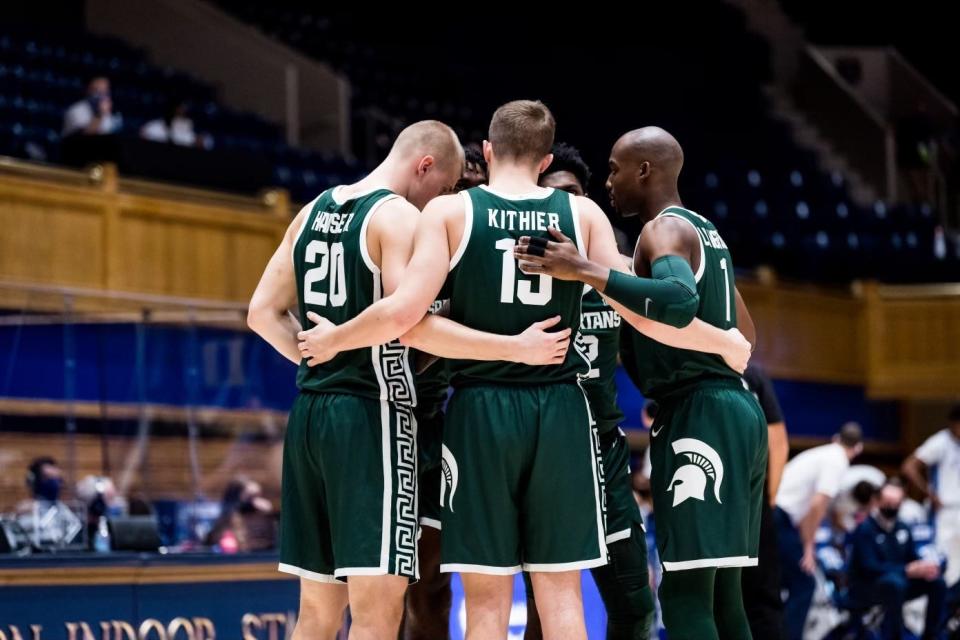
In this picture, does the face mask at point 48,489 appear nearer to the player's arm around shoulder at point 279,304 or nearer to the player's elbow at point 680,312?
the player's arm around shoulder at point 279,304

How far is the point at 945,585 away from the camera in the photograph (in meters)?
9.81

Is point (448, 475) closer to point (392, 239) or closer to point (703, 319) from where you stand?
point (392, 239)

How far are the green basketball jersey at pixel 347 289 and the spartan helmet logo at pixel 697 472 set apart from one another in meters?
0.83

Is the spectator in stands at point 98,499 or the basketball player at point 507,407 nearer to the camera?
the basketball player at point 507,407

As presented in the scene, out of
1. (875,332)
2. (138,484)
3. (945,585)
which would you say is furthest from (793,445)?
(138,484)

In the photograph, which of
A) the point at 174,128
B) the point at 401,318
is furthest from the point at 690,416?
the point at 174,128

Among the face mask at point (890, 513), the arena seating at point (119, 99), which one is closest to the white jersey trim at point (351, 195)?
the face mask at point (890, 513)

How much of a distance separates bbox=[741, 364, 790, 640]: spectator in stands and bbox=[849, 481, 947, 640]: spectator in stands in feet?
12.0

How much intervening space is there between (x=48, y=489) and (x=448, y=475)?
10.6 feet

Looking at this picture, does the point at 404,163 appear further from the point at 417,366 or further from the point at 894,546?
the point at 894,546

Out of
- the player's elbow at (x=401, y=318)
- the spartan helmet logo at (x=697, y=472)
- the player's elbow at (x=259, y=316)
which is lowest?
the spartan helmet logo at (x=697, y=472)

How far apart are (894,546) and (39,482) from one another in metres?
5.41

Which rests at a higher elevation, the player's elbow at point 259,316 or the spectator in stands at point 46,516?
the player's elbow at point 259,316

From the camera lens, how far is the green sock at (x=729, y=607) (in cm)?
455
